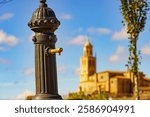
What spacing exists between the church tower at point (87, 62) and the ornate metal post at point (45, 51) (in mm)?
117685

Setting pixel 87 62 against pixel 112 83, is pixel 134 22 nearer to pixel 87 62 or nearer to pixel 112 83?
pixel 112 83

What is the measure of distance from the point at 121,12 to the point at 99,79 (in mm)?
95944

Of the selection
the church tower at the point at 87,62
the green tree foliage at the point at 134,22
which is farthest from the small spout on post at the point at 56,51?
the church tower at the point at 87,62

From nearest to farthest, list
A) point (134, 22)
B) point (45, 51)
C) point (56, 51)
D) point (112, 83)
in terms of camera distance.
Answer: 1. point (56, 51)
2. point (45, 51)
3. point (134, 22)
4. point (112, 83)

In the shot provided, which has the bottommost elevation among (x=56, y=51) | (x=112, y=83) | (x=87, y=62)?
(x=56, y=51)

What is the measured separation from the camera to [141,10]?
1330 centimetres

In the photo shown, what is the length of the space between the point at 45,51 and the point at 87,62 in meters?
121

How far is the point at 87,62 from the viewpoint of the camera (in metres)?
126

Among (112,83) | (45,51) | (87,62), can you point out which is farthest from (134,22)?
(87,62)

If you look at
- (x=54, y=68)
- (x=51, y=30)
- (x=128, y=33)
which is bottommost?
(x=54, y=68)

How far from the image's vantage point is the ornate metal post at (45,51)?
543 centimetres

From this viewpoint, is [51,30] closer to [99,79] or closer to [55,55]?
[55,55]

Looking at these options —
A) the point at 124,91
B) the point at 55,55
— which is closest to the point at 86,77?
the point at 124,91

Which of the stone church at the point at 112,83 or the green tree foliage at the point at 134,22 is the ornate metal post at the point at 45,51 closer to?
the green tree foliage at the point at 134,22
